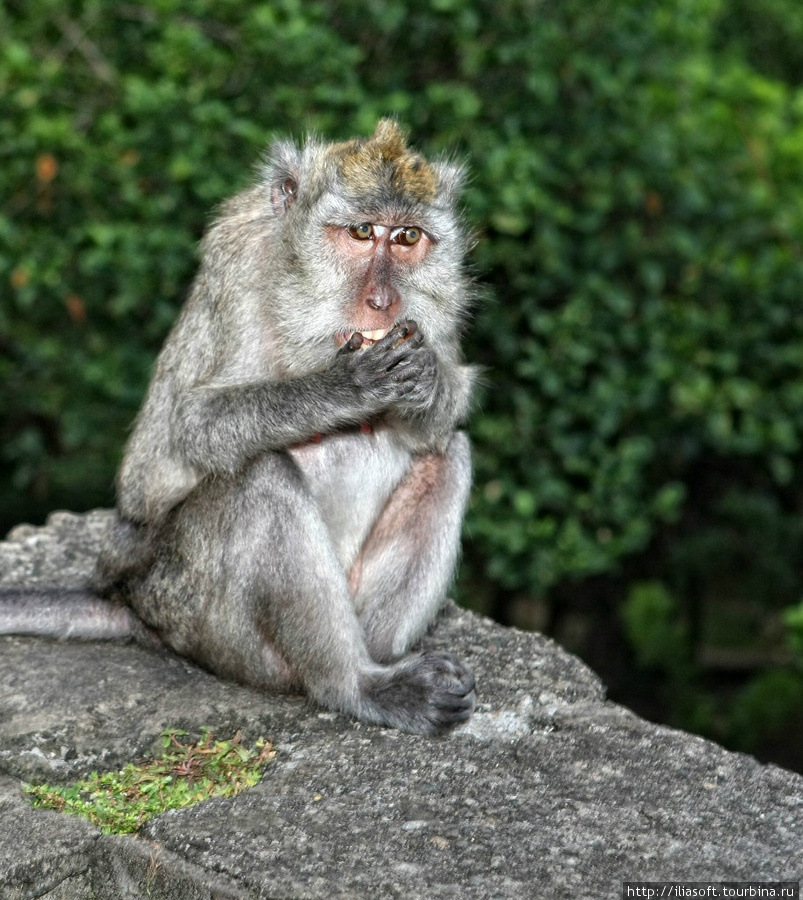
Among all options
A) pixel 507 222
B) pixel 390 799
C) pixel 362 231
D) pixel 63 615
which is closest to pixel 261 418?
pixel 362 231

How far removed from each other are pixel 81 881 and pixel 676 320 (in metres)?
4.00

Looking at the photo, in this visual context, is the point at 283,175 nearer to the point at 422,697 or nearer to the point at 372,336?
the point at 372,336

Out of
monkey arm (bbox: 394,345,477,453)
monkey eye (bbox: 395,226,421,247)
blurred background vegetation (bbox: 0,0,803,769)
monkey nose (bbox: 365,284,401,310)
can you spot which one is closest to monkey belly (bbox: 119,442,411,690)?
monkey arm (bbox: 394,345,477,453)

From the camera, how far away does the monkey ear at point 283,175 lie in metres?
4.18

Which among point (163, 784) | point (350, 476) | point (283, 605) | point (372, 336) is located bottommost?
point (163, 784)

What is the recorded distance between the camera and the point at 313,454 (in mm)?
4137

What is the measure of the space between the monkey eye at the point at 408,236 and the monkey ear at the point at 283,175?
1.15ft

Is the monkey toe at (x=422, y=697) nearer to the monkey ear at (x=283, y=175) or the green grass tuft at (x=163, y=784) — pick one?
the green grass tuft at (x=163, y=784)

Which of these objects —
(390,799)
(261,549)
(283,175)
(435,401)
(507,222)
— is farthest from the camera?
(507,222)

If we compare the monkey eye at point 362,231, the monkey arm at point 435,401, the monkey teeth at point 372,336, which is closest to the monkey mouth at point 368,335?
the monkey teeth at point 372,336

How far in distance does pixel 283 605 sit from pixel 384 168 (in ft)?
4.04

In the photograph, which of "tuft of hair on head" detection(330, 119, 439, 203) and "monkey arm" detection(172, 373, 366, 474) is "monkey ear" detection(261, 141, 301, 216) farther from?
"monkey arm" detection(172, 373, 366, 474)

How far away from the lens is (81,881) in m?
3.29

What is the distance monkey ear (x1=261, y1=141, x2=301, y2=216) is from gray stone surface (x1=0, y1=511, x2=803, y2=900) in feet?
4.51
